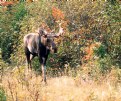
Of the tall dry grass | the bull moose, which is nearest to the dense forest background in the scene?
the bull moose

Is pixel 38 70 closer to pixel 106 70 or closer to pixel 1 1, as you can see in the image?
pixel 106 70

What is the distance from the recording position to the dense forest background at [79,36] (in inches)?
554

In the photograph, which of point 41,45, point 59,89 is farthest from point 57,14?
point 59,89

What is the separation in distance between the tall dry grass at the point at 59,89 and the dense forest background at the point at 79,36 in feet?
3.30

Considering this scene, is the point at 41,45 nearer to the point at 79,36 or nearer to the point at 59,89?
the point at 79,36

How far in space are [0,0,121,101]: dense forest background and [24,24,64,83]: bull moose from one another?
637mm

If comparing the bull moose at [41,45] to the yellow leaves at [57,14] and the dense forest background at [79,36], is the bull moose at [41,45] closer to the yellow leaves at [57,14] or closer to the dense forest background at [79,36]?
the dense forest background at [79,36]

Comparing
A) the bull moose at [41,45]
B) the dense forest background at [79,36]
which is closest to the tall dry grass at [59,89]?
the dense forest background at [79,36]

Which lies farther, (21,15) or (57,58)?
(21,15)

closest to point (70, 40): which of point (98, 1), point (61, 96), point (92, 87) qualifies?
point (98, 1)

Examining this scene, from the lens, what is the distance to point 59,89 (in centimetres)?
1096

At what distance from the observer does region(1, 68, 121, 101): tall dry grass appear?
29.1ft

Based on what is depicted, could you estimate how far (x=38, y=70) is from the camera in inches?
601

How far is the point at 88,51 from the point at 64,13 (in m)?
2.32
